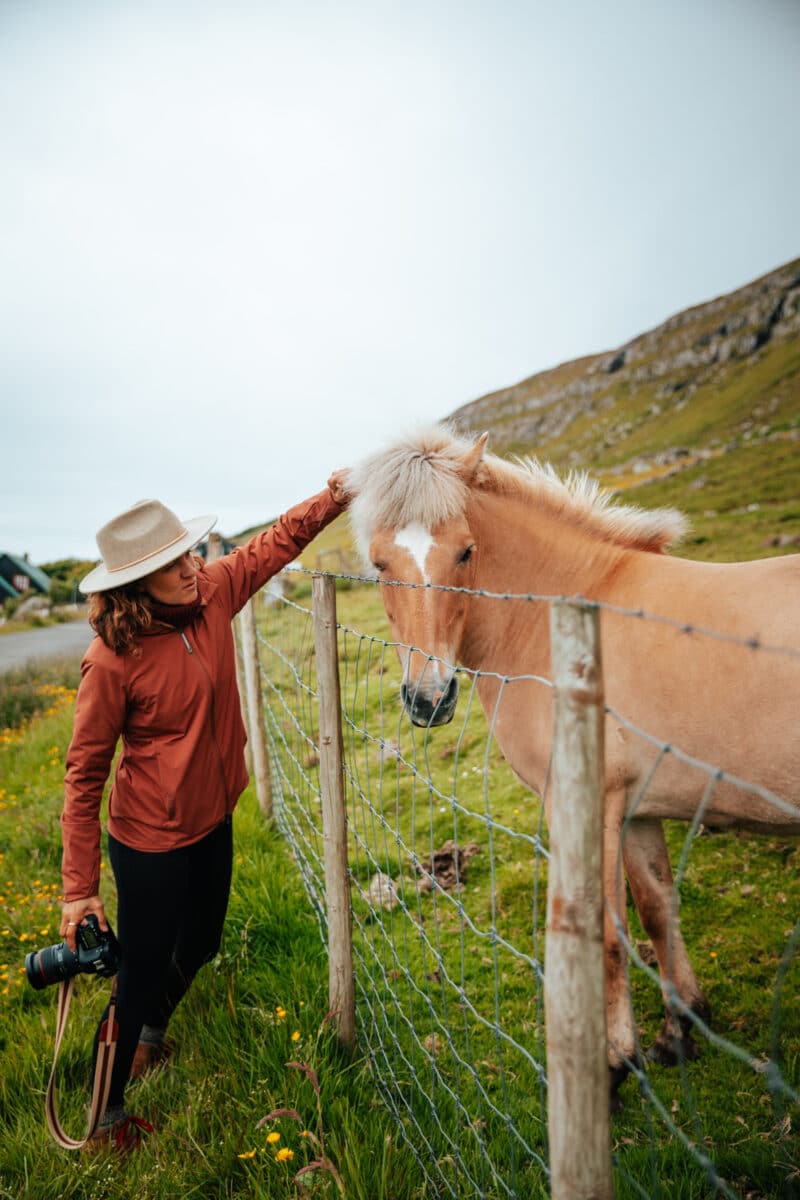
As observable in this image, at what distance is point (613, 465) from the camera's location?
219 feet

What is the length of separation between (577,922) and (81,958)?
215 cm

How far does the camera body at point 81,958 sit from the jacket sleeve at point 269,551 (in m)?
1.40

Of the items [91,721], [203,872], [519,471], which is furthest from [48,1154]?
[519,471]

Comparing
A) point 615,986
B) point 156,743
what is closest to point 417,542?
point 156,743

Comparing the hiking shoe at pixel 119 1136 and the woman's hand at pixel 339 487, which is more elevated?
the woman's hand at pixel 339 487

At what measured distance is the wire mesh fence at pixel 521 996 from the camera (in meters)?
2.14

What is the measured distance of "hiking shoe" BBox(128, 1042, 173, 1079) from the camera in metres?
2.97

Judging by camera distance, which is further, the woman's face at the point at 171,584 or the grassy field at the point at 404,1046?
the woman's face at the point at 171,584

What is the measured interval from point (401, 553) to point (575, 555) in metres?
0.89

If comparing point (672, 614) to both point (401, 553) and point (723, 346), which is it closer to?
point (401, 553)

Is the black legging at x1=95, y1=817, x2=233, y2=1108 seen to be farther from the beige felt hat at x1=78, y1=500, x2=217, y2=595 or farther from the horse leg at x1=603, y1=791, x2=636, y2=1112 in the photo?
the horse leg at x1=603, y1=791, x2=636, y2=1112

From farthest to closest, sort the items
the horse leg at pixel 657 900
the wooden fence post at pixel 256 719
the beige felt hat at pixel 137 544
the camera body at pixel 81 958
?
the wooden fence post at pixel 256 719, the horse leg at pixel 657 900, the beige felt hat at pixel 137 544, the camera body at pixel 81 958

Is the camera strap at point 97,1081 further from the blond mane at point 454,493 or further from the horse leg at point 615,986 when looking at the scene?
the blond mane at point 454,493

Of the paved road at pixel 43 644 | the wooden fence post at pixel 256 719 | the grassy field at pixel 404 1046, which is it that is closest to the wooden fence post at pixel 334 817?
the grassy field at pixel 404 1046
